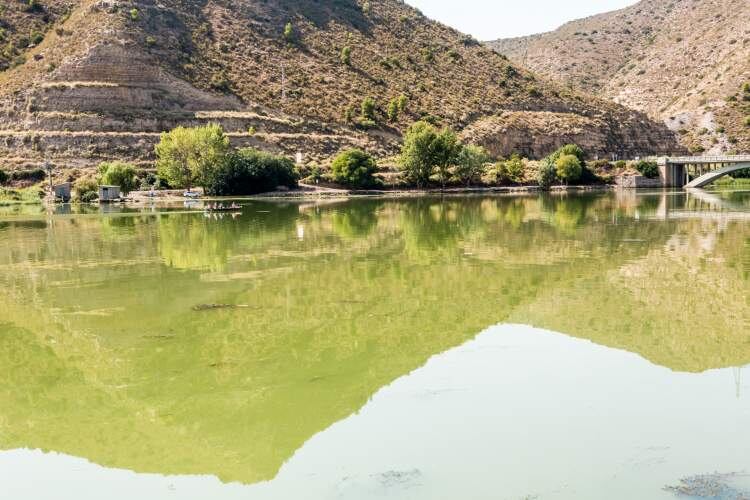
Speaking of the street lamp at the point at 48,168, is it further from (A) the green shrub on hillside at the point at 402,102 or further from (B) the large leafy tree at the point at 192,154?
(A) the green shrub on hillside at the point at 402,102

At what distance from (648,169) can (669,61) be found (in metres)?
59.0

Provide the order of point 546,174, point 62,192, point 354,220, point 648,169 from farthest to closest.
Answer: point 648,169 → point 546,174 → point 62,192 → point 354,220

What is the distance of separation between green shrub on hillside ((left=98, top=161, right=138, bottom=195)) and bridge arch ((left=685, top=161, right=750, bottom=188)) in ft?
205

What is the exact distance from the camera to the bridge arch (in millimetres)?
85812

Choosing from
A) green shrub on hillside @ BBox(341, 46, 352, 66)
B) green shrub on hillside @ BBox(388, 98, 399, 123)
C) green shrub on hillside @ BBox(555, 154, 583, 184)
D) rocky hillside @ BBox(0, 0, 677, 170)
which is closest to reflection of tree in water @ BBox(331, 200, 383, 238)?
rocky hillside @ BBox(0, 0, 677, 170)

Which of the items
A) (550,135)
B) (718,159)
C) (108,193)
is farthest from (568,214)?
(550,135)

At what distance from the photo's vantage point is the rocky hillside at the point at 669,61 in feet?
390

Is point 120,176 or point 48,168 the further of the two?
point 48,168

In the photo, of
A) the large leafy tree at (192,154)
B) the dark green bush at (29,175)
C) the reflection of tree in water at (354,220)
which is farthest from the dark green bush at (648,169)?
the dark green bush at (29,175)

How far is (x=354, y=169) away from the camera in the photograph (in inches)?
3142

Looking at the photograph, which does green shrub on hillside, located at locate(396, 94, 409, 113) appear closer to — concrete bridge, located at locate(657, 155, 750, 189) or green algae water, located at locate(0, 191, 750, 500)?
concrete bridge, located at locate(657, 155, 750, 189)

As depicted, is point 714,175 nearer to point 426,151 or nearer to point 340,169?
point 426,151

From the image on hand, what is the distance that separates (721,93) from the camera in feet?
401

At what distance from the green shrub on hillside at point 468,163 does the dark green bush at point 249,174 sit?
1882 cm
